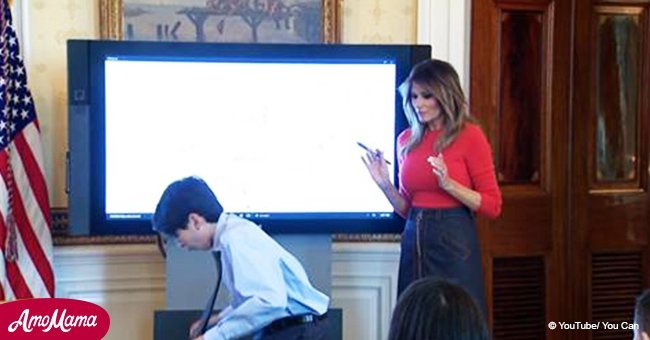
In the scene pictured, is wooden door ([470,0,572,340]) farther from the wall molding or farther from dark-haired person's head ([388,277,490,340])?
dark-haired person's head ([388,277,490,340])

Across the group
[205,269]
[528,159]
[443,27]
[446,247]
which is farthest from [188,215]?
[528,159]

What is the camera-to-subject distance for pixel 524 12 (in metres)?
3.56

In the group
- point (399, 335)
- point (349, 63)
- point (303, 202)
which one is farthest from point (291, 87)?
point (399, 335)

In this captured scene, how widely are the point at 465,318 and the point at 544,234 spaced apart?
7.79ft

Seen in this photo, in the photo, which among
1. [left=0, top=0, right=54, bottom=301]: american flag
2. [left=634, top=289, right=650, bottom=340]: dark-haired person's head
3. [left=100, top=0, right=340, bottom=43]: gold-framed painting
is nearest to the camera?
[left=634, top=289, right=650, bottom=340]: dark-haired person's head

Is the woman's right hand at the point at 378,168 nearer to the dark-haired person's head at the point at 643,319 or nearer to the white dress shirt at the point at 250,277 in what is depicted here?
the white dress shirt at the point at 250,277

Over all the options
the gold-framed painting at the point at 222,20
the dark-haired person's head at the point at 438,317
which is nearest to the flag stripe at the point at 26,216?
the gold-framed painting at the point at 222,20

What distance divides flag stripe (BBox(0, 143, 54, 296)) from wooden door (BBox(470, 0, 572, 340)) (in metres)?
1.73

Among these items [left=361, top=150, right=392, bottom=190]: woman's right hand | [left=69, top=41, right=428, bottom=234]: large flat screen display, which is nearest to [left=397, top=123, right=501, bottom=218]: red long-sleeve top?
[left=361, top=150, right=392, bottom=190]: woman's right hand

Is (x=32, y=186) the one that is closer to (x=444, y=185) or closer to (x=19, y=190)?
(x=19, y=190)

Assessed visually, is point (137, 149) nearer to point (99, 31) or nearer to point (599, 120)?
point (99, 31)

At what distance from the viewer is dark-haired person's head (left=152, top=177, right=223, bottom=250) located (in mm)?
2293

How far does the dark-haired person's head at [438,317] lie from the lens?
1357mm

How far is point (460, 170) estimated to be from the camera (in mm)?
2766
